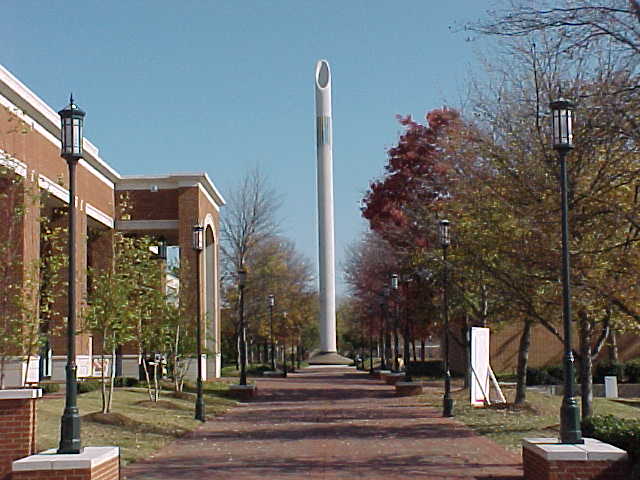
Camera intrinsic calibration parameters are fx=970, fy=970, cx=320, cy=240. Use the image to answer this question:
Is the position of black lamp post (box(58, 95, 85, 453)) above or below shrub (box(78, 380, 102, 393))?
above

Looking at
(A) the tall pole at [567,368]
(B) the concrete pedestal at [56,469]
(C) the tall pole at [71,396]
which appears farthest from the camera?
(A) the tall pole at [567,368]

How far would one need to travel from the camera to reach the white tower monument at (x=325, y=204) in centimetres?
6931

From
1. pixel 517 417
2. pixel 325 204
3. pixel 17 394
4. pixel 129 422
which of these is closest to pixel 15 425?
pixel 17 394

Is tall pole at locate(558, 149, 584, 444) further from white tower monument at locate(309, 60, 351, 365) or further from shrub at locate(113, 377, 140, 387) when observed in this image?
white tower monument at locate(309, 60, 351, 365)

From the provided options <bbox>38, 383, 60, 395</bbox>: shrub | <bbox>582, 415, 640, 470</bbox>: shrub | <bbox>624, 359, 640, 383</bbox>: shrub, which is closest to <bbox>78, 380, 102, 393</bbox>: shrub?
<bbox>38, 383, 60, 395</bbox>: shrub

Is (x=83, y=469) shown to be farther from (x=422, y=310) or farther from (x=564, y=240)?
(x=422, y=310)

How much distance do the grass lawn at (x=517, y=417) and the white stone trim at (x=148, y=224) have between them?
21.3 metres

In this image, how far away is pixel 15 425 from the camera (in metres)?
13.4

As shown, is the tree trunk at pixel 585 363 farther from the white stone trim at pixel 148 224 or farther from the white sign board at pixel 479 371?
the white stone trim at pixel 148 224

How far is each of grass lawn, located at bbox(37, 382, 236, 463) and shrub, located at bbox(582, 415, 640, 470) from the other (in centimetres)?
795

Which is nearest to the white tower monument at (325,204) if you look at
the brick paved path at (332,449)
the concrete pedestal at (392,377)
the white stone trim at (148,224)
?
the white stone trim at (148,224)

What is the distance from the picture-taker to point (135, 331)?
30.2 meters

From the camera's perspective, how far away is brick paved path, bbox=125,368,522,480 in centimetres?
1539

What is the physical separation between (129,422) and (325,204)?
155ft
